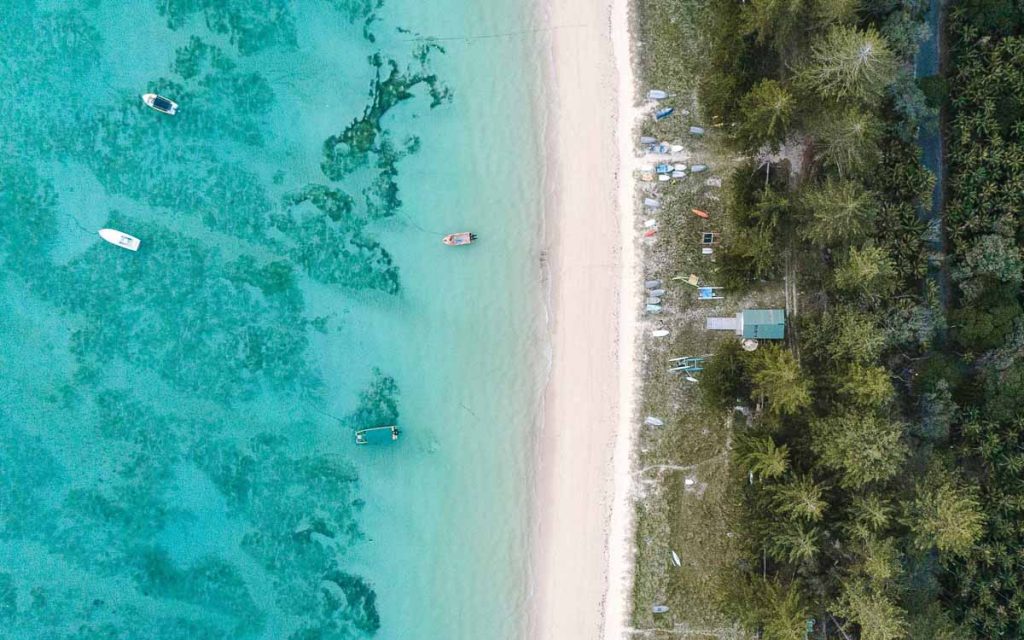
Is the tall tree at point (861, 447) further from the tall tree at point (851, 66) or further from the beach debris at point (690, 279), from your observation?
the tall tree at point (851, 66)

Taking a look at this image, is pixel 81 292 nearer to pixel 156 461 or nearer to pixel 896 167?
pixel 156 461

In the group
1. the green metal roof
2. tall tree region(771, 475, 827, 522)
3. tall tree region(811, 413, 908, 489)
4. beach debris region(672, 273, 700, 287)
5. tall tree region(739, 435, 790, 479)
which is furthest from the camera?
beach debris region(672, 273, 700, 287)

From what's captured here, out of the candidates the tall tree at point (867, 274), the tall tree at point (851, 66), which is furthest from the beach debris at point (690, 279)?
the tall tree at point (851, 66)

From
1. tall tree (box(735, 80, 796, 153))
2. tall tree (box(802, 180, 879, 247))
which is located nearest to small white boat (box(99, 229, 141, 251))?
tall tree (box(735, 80, 796, 153))

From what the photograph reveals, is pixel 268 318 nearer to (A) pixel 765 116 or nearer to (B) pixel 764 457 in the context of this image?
(B) pixel 764 457

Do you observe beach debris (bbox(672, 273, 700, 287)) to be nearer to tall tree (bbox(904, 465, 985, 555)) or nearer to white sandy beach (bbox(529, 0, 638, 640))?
white sandy beach (bbox(529, 0, 638, 640))
